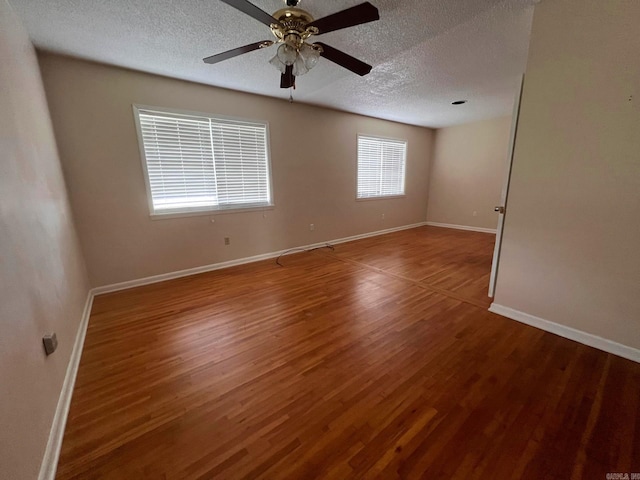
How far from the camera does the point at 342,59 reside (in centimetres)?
186

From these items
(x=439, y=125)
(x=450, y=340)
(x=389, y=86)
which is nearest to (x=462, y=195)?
(x=439, y=125)

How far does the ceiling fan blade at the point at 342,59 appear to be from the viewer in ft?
5.74

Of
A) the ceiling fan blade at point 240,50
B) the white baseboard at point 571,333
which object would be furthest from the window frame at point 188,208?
the white baseboard at point 571,333

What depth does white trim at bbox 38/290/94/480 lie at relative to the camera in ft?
3.60

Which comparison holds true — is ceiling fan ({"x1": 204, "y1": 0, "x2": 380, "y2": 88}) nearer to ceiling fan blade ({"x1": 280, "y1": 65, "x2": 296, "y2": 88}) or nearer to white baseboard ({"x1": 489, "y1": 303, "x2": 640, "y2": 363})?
ceiling fan blade ({"x1": 280, "y1": 65, "x2": 296, "y2": 88})

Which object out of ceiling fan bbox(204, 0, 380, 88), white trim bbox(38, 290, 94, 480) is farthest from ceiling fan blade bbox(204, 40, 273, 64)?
white trim bbox(38, 290, 94, 480)

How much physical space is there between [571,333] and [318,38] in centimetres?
328

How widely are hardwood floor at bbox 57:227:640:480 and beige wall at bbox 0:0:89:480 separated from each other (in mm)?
269

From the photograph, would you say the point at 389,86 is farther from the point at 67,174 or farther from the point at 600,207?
the point at 67,174

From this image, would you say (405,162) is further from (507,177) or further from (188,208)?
(188,208)

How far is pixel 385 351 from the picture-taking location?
190 cm

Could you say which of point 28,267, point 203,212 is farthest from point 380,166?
point 28,267

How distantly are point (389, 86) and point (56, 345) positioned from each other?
13.9 ft

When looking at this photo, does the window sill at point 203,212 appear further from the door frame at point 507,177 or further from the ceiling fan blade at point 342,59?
the door frame at point 507,177
